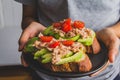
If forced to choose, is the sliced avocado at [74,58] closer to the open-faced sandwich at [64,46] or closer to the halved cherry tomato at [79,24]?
the open-faced sandwich at [64,46]

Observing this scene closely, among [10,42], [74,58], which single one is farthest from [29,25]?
[10,42]

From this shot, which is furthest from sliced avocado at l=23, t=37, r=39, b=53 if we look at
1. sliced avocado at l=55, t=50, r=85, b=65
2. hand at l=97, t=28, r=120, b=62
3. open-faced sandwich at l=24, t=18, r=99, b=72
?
hand at l=97, t=28, r=120, b=62

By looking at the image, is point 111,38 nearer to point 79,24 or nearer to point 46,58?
point 79,24

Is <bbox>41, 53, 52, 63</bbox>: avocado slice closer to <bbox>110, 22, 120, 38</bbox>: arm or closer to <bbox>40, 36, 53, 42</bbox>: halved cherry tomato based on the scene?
<bbox>40, 36, 53, 42</bbox>: halved cherry tomato

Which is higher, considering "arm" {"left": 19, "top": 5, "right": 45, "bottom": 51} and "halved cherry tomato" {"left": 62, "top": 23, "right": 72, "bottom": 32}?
"halved cherry tomato" {"left": 62, "top": 23, "right": 72, "bottom": 32}

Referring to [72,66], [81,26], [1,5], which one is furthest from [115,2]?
[1,5]

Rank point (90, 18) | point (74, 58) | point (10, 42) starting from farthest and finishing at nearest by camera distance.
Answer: point (10, 42) < point (90, 18) < point (74, 58)

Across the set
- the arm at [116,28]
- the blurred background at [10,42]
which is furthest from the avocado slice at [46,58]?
the blurred background at [10,42]
